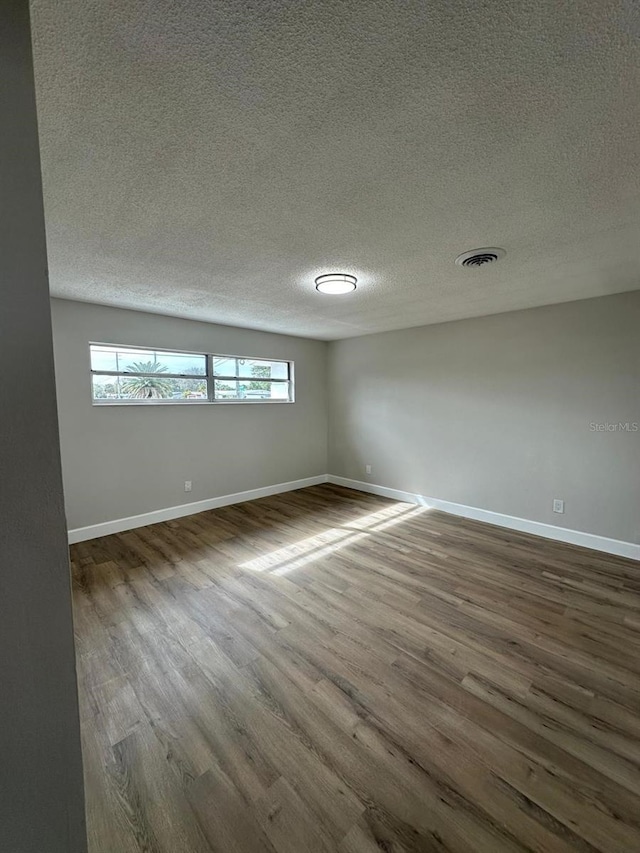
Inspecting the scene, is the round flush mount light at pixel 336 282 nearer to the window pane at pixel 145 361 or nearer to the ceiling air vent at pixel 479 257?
the ceiling air vent at pixel 479 257

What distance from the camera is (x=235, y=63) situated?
0.88m

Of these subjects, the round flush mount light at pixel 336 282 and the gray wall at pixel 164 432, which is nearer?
the round flush mount light at pixel 336 282

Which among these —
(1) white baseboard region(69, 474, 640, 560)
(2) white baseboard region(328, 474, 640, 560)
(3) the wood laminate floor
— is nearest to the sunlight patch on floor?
(3) the wood laminate floor

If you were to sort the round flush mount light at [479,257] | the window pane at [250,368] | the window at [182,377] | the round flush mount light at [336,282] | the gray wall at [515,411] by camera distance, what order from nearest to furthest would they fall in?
the round flush mount light at [479,257] < the round flush mount light at [336,282] < the gray wall at [515,411] < the window at [182,377] < the window pane at [250,368]

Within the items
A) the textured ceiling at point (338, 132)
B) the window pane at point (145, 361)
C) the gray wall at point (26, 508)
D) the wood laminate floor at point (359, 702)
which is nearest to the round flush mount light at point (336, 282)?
the textured ceiling at point (338, 132)

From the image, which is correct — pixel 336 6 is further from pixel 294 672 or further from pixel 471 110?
pixel 294 672

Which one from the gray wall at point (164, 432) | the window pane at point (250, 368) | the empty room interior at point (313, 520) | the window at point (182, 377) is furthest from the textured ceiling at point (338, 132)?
the window pane at point (250, 368)

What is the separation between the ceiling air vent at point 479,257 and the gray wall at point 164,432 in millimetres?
2946

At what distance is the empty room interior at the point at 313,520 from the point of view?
2.34 feet

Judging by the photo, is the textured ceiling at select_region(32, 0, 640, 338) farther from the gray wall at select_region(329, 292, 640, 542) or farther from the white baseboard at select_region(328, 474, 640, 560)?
the white baseboard at select_region(328, 474, 640, 560)

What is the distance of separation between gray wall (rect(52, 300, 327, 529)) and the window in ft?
0.32

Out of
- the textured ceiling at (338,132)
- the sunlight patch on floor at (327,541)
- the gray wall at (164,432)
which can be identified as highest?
the textured ceiling at (338,132)

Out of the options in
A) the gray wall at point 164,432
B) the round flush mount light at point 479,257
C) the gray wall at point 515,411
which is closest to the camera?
the round flush mount light at point 479,257

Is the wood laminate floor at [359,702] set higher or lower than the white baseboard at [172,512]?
lower
